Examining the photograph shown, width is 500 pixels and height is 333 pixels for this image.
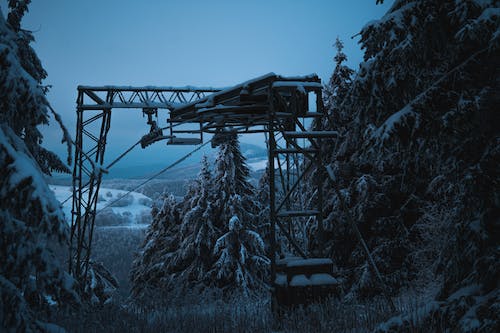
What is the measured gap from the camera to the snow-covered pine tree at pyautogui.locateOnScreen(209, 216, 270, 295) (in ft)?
68.8

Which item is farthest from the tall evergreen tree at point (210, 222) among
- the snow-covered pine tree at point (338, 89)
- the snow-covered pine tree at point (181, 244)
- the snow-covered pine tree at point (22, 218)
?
the snow-covered pine tree at point (22, 218)

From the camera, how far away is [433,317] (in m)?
4.85

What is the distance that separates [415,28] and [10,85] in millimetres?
5014

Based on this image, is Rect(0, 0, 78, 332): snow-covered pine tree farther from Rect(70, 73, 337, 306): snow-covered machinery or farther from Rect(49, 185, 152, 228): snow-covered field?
Rect(49, 185, 152, 228): snow-covered field

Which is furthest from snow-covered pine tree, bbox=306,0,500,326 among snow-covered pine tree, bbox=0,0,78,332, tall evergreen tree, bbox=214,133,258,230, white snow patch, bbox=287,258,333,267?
tall evergreen tree, bbox=214,133,258,230

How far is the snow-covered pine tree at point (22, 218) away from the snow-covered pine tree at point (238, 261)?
1685cm

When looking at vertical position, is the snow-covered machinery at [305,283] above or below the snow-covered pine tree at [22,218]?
below

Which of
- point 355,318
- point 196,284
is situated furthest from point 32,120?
point 196,284

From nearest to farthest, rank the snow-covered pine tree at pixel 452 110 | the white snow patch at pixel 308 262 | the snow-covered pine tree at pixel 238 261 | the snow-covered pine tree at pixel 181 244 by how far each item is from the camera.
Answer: the snow-covered pine tree at pixel 452 110 → the white snow patch at pixel 308 262 → the snow-covered pine tree at pixel 238 261 → the snow-covered pine tree at pixel 181 244

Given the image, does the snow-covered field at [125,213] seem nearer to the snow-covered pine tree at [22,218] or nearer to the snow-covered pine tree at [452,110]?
the snow-covered pine tree at [22,218]

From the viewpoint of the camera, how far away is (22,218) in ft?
13.2

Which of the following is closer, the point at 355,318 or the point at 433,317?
the point at 433,317

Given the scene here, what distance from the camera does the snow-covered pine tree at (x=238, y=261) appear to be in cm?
2097

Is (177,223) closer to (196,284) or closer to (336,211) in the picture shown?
(196,284)
